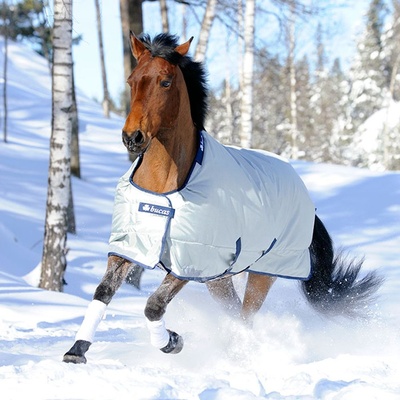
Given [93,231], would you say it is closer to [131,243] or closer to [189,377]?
[131,243]

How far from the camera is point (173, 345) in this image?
434 cm

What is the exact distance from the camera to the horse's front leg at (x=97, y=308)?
390 centimetres

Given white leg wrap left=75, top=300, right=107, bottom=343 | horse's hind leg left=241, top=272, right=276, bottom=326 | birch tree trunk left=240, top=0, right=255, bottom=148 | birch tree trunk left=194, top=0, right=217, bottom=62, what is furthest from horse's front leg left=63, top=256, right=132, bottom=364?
birch tree trunk left=240, top=0, right=255, bottom=148

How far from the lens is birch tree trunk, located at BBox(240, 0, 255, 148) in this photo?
1295 cm

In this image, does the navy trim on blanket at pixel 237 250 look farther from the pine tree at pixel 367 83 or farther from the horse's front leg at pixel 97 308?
the pine tree at pixel 367 83

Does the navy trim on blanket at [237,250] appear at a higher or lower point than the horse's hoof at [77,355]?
higher

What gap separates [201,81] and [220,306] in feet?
6.27

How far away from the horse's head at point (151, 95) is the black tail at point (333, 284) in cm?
240

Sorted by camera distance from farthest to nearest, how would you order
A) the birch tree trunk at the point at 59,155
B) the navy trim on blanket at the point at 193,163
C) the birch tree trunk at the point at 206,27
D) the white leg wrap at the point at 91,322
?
the birch tree trunk at the point at 206,27
the birch tree trunk at the point at 59,155
the navy trim on blanket at the point at 193,163
the white leg wrap at the point at 91,322

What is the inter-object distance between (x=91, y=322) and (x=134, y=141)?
1039 millimetres

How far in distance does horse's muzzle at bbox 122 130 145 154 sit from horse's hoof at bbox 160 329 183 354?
1.18m

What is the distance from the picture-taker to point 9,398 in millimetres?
3059

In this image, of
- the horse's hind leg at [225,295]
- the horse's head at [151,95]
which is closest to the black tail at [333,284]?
the horse's hind leg at [225,295]

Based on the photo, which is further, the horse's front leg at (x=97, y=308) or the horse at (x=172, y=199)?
the horse at (x=172, y=199)
